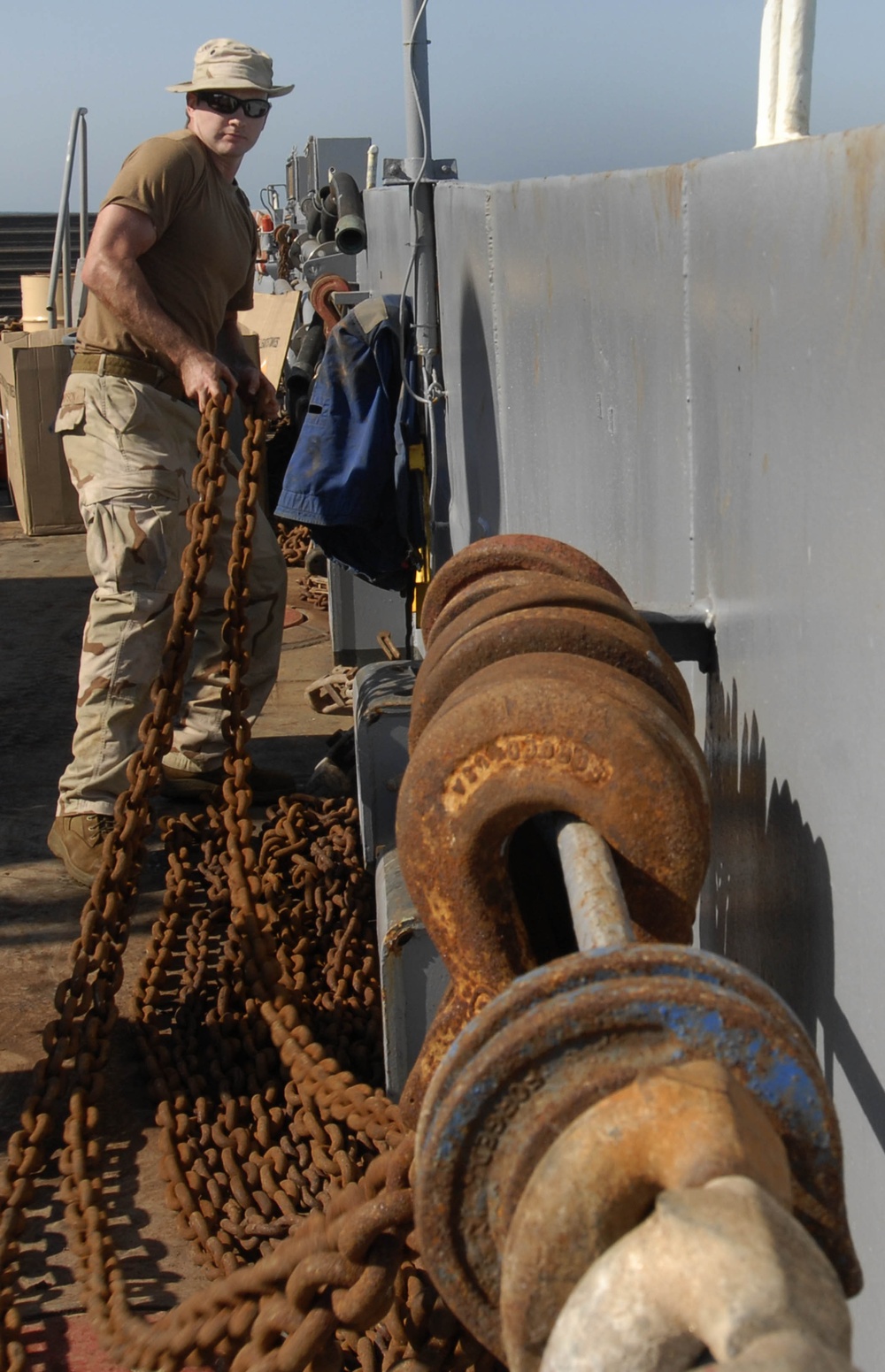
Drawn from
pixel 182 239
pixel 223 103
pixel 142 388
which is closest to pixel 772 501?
pixel 142 388

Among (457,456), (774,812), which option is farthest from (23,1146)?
(457,456)

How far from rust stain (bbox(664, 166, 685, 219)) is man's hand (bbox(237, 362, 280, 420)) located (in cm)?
236

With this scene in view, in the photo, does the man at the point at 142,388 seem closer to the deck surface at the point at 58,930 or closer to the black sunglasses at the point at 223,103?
the black sunglasses at the point at 223,103

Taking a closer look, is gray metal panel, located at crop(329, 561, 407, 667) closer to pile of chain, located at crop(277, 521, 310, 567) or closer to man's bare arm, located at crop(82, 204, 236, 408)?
man's bare arm, located at crop(82, 204, 236, 408)

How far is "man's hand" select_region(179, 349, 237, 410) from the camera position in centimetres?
388

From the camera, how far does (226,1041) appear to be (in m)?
3.23

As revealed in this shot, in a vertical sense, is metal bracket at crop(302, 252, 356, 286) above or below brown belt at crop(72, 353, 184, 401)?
above

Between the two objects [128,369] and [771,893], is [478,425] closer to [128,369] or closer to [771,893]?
[128,369]

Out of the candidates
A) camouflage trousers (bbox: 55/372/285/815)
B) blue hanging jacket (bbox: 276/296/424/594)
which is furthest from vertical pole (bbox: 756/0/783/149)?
blue hanging jacket (bbox: 276/296/424/594)

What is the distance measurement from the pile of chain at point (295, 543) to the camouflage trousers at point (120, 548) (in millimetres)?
4293

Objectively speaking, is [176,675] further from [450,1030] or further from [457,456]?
[450,1030]

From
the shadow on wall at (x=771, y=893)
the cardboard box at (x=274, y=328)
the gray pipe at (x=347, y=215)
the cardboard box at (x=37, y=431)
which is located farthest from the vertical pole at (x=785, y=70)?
the cardboard box at (x=274, y=328)

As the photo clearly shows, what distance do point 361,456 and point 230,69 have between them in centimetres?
134

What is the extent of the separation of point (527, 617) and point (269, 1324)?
0.76 meters
